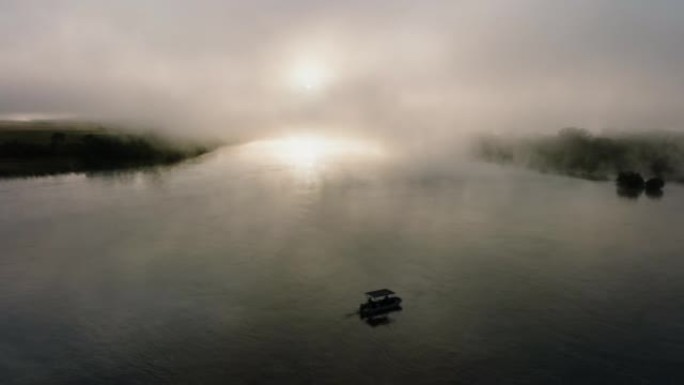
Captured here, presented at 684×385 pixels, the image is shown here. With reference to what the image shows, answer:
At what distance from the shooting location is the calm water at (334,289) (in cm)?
3456

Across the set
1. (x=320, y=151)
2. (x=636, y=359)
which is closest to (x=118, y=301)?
(x=636, y=359)

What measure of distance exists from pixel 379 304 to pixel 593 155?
108 meters

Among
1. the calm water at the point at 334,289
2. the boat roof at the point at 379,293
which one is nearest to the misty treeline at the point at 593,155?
the calm water at the point at 334,289

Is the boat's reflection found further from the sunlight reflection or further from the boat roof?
the sunlight reflection

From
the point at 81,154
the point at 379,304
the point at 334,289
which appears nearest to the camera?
the point at 379,304

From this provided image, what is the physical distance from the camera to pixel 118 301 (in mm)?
44156

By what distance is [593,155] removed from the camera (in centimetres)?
13188

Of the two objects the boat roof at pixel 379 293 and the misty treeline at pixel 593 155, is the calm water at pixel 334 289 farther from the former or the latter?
the misty treeline at pixel 593 155

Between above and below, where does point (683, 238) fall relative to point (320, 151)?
below

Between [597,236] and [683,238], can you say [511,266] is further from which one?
[683,238]

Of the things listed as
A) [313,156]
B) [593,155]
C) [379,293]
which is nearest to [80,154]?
[313,156]

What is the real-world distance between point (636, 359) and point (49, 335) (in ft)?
129

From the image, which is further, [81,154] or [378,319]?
[81,154]

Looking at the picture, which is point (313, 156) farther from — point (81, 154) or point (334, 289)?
point (334, 289)
